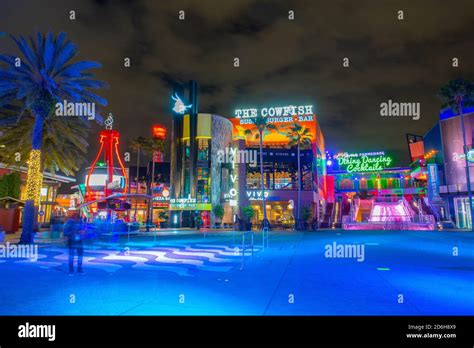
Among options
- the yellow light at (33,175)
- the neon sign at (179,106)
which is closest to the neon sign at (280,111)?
the neon sign at (179,106)

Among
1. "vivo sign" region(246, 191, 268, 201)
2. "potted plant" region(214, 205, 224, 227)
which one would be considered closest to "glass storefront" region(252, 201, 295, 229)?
"vivo sign" region(246, 191, 268, 201)

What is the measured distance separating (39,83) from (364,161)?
3038 inches

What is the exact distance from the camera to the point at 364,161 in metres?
84.7

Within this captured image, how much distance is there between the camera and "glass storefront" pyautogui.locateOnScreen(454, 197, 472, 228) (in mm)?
42938

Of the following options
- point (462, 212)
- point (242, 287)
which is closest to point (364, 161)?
point (462, 212)

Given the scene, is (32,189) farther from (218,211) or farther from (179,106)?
(179,106)

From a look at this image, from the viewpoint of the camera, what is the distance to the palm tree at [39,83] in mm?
21297

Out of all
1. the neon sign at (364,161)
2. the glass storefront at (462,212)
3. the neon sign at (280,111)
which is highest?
the neon sign at (280,111)

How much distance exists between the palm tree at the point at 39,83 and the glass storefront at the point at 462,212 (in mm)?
44937

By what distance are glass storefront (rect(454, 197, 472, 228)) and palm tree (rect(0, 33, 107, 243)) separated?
4494 centimetres

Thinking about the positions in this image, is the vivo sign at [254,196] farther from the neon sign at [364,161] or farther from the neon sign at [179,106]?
the neon sign at [364,161]

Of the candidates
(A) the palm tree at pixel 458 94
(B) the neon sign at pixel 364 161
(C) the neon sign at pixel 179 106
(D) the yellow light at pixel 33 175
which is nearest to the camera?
(D) the yellow light at pixel 33 175

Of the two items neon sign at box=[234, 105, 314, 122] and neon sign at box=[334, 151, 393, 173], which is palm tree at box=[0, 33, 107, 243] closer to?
neon sign at box=[234, 105, 314, 122]
